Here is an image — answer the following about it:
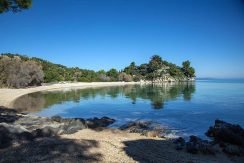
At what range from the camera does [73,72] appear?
15200 cm

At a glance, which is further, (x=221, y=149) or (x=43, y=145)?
(x=221, y=149)

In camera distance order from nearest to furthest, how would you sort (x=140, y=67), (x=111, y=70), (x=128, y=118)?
(x=128, y=118) < (x=111, y=70) < (x=140, y=67)

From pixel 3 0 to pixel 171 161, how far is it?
1461 centimetres

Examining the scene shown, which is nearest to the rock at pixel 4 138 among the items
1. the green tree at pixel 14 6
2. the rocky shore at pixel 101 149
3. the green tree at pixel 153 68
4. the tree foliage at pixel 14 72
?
the rocky shore at pixel 101 149

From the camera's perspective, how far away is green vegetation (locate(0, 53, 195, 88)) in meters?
80.5

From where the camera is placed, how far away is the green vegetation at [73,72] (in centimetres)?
8050

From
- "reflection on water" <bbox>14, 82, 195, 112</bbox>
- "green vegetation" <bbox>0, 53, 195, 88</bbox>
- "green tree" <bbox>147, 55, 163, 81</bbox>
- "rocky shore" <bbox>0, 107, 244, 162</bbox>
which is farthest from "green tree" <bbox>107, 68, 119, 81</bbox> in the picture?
"rocky shore" <bbox>0, 107, 244, 162</bbox>

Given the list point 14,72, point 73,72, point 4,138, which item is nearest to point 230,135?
point 4,138

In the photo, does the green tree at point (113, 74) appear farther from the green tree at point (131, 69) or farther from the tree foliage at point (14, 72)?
the tree foliage at point (14, 72)

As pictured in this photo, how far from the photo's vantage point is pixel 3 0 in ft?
61.5

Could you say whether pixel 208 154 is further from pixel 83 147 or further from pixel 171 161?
pixel 83 147

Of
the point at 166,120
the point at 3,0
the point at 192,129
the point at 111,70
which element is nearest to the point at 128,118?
the point at 166,120

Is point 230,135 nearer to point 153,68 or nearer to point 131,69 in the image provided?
point 153,68

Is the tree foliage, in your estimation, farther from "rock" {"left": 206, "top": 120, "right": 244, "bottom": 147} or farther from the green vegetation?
"rock" {"left": 206, "top": 120, "right": 244, "bottom": 147}
